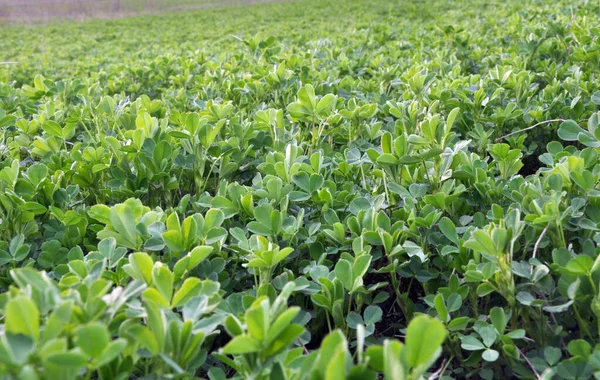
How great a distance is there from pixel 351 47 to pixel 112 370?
3.13 m

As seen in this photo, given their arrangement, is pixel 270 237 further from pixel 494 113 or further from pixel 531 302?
pixel 494 113

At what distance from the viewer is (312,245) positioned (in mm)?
1020

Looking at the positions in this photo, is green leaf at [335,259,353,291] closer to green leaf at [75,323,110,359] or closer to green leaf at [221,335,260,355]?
green leaf at [221,335,260,355]

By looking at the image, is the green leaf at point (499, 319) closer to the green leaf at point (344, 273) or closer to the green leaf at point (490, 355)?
the green leaf at point (490, 355)

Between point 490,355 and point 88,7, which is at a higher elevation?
point 88,7

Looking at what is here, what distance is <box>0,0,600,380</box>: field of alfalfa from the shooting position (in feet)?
2.03

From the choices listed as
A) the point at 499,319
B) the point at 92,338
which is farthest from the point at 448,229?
the point at 92,338

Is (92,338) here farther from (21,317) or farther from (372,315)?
(372,315)

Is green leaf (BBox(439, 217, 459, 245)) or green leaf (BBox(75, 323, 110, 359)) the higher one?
green leaf (BBox(75, 323, 110, 359))

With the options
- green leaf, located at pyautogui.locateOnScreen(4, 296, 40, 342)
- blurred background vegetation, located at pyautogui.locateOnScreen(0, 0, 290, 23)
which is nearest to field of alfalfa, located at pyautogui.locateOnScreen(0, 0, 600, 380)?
green leaf, located at pyautogui.locateOnScreen(4, 296, 40, 342)

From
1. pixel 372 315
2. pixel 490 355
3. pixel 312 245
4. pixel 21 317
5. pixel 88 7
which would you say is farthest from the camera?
pixel 88 7

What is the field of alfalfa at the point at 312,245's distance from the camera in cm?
62

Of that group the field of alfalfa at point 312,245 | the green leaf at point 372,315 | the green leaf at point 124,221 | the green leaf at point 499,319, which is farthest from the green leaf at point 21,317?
the green leaf at point 499,319

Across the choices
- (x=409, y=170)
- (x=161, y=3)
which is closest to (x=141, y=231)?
(x=409, y=170)
